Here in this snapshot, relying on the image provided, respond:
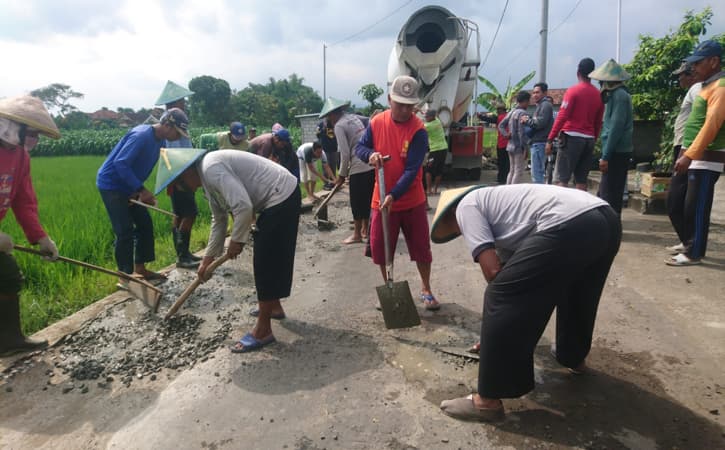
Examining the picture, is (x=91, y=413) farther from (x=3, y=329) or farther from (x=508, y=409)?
(x=508, y=409)

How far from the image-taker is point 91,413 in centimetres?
250

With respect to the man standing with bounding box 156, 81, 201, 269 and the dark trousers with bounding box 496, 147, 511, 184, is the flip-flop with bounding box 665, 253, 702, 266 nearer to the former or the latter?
the dark trousers with bounding box 496, 147, 511, 184

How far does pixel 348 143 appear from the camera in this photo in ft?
16.6

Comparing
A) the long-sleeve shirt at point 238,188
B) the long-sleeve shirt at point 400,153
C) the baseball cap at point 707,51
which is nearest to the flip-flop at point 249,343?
the long-sleeve shirt at point 238,188

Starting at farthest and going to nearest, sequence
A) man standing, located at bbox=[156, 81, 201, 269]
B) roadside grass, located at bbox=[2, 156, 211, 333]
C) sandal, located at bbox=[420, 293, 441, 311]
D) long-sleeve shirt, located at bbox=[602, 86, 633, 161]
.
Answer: long-sleeve shirt, located at bbox=[602, 86, 633, 161] < man standing, located at bbox=[156, 81, 201, 269] < roadside grass, located at bbox=[2, 156, 211, 333] < sandal, located at bbox=[420, 293, 441, 311]

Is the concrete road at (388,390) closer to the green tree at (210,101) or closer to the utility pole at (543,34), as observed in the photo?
the utility pole at (543,34)

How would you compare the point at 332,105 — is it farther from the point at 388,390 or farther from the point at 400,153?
the point at 388,390

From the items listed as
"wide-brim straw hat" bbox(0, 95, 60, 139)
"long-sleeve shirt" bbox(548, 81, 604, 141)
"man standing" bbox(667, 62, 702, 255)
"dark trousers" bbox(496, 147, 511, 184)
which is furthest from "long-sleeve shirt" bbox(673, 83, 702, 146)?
"wide-brim straw hat" bbox(0, 95, 60, 139)

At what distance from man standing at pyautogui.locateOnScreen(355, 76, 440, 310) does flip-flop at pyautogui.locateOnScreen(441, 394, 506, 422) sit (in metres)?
1.30

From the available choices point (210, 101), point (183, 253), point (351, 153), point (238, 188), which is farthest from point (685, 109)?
point (210, 101)

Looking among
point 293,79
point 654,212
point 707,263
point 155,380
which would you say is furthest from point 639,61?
point 293,79

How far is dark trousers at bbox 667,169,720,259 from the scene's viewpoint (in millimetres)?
3920

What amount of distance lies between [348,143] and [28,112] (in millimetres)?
3012

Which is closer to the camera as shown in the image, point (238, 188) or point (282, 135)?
point (238, 188)
